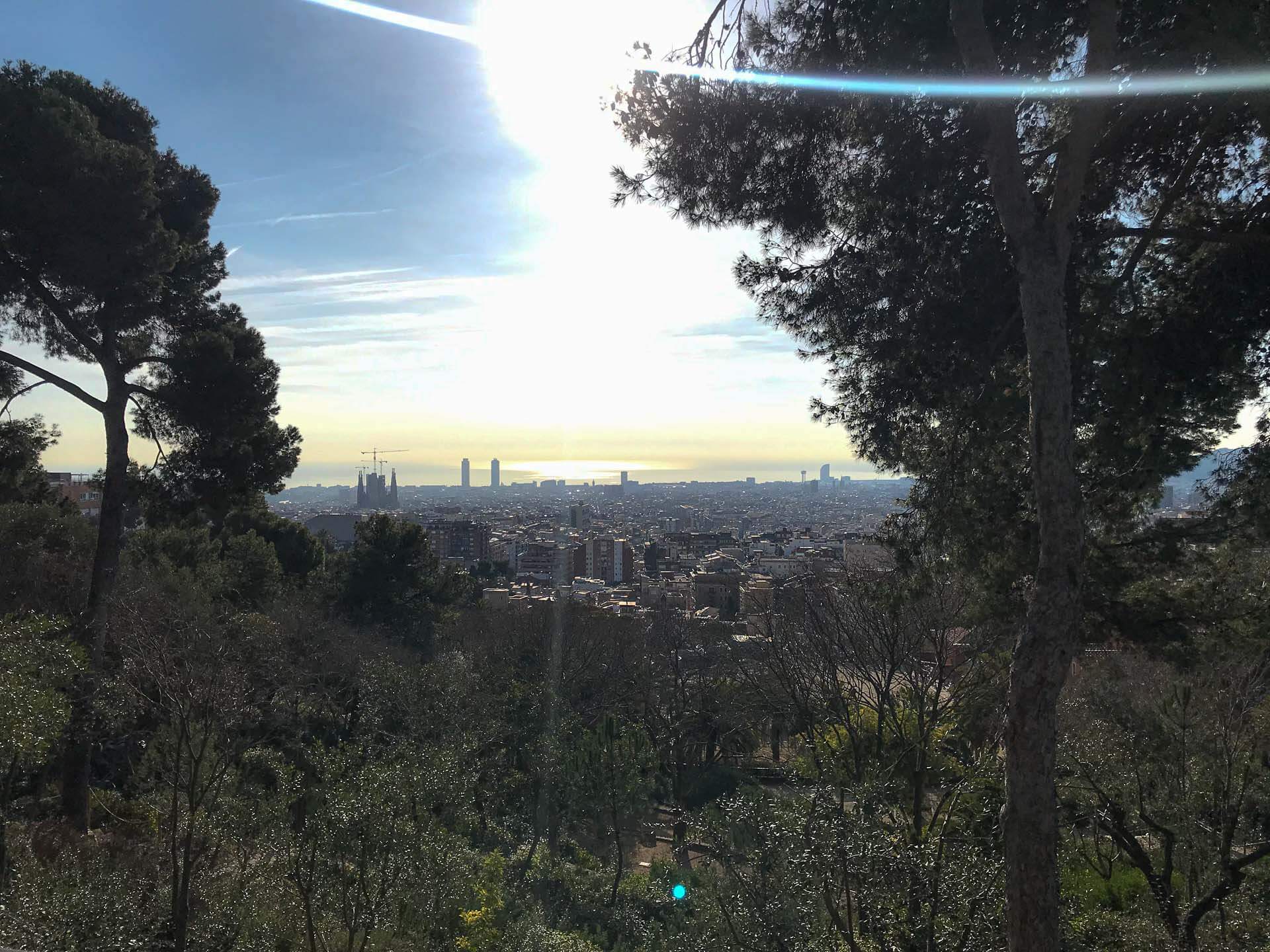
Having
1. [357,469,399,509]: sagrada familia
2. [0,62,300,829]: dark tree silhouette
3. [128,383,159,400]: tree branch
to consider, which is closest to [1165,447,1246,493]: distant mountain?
[0,62,300,829]: dark tree silhouette

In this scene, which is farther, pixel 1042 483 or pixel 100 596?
pixel 100 596

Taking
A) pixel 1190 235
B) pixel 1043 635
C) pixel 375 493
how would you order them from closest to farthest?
pixel 1043 635 < pixel 1190 235 < pixel 375 493

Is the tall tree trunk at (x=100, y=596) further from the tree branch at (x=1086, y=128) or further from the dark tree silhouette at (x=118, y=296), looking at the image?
the tree branch at (x=1086, y=128)

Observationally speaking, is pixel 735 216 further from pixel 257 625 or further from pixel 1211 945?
pixel 257 625

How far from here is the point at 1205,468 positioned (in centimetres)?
461

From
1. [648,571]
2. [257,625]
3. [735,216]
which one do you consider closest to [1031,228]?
[735,216]

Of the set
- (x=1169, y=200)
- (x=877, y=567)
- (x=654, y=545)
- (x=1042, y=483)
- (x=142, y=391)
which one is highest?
(x=1169, y=200)

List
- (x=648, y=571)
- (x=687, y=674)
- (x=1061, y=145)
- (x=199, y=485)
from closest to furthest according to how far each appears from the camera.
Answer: (x=1061, y=145) → (x=199, y=485) → (x=687, y=674) → (x=648, y=571)

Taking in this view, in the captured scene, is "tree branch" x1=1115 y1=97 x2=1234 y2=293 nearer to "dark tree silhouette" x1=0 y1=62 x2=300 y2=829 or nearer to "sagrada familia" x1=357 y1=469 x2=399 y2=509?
"dark tree silhouette" x1=0 y1=62 x2=300 y2=829

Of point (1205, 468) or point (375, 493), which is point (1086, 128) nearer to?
point (1205, 468)

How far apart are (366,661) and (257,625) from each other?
215cm

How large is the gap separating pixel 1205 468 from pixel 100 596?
992 cm

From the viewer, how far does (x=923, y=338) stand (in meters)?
4.89

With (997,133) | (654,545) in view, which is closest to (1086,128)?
(997,133)
